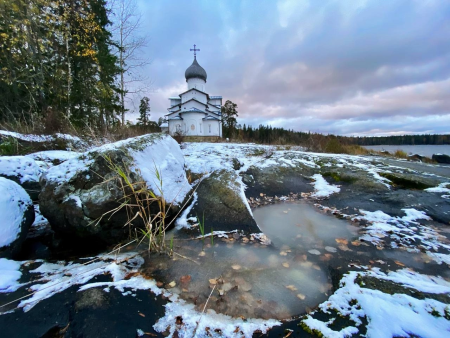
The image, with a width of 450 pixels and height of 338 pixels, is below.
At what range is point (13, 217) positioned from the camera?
262 centimetres

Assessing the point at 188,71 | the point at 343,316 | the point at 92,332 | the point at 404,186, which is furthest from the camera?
the point at 188,71

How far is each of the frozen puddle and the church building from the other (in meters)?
21.7

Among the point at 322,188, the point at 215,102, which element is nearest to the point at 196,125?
the point at 215,102

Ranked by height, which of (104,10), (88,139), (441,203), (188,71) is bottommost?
(441,203)

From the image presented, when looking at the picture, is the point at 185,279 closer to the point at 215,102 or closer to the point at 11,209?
the point at 11,209

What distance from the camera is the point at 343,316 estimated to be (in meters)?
1.59

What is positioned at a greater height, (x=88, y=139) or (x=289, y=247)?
(x=88, y=139)

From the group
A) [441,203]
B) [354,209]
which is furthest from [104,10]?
[441,203]

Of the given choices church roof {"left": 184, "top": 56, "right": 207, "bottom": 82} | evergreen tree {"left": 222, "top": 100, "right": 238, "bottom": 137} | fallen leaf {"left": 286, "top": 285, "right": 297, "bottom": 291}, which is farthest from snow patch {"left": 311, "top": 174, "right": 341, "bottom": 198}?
evergreen tree {"left": 222, "top": 100, "right": 238, "bottom": 137}

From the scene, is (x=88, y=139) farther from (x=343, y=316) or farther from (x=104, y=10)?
(x=104, y=10)

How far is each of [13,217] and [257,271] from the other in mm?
3386

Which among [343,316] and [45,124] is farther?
[45,124]

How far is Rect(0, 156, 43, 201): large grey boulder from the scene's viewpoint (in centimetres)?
370

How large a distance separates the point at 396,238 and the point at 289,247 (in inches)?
65.5
